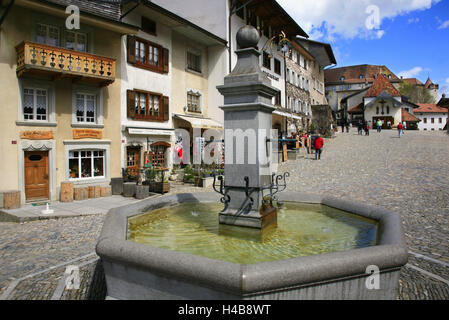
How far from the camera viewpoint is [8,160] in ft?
41.2

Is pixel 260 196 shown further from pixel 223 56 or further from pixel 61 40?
pixel 223 56

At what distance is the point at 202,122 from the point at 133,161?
5733 mm

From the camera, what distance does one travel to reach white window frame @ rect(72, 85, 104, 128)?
1450 centimetres

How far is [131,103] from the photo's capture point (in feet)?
55.4

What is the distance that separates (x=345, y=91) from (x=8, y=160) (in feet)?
293

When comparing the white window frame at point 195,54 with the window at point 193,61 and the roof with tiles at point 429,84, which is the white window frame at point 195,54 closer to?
the window at point 193,61

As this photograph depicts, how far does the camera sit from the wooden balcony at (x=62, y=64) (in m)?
12.1

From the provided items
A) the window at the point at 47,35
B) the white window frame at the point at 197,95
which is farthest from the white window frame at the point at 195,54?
the window at the point at 47,35

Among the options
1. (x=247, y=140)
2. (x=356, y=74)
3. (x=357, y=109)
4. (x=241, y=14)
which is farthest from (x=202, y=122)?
(x=356, y=74)

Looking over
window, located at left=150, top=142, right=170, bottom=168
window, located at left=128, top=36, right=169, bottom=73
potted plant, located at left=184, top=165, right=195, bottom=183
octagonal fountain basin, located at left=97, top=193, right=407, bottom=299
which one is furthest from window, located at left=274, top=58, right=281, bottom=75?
octagonal fountain basin, located at left=97, top=193, right=407, bottom=299

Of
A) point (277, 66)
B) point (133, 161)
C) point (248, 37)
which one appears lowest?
point (133, 161)

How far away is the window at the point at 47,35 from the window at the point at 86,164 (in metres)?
5.01

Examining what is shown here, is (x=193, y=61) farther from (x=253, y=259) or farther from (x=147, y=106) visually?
(x=253, y=259)

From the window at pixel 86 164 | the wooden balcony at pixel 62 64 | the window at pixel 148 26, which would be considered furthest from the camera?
the window at pixel 148 26
